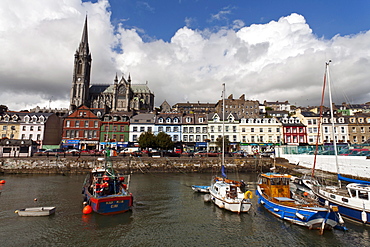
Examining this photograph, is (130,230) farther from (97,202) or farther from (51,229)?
(51,229)

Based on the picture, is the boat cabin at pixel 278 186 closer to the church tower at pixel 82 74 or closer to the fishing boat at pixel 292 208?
the fishing boat at pixel 292 208

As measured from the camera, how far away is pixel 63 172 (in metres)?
40.4

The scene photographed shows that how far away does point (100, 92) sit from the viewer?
141750 mm

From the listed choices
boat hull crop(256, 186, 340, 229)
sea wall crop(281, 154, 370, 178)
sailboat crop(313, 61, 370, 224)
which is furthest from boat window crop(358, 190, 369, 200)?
sea wall crop(281, 154, 370, 178)

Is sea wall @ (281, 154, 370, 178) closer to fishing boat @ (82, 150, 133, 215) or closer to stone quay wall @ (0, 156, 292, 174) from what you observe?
stone quay wall @ (0, 156, 292, 174)

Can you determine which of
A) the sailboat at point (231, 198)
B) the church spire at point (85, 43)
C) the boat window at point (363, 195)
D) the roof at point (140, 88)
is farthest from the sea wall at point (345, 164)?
the church spire at point (85, 43)

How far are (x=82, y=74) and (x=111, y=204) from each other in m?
134

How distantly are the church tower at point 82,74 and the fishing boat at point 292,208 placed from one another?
127m

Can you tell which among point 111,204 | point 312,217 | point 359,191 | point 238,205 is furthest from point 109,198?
point 359,191

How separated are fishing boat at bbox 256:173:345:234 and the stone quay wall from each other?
23.2m

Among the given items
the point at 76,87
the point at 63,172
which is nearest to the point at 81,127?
the point at 63,172

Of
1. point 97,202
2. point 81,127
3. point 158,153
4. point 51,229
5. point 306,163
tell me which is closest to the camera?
point 51,229

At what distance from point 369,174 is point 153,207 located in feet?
84.6

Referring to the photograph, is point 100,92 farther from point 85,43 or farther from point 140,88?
point 85,43
